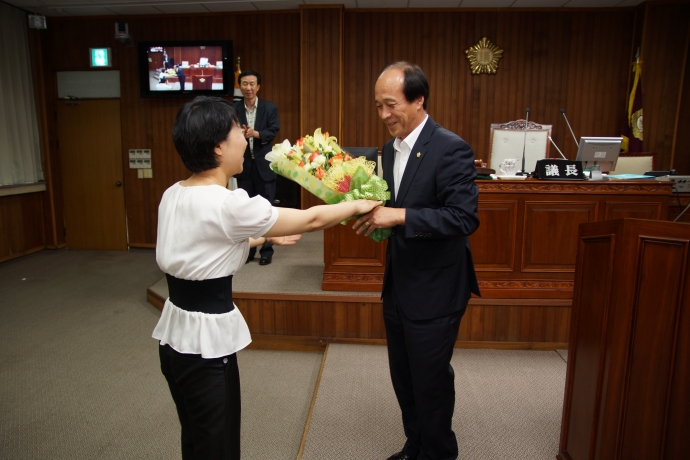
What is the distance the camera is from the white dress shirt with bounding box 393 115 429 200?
1.68 metres

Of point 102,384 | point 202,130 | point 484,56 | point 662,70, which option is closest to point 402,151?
point 202,130

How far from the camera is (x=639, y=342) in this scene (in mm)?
1462

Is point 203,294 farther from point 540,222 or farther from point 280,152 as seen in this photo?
point 540,222

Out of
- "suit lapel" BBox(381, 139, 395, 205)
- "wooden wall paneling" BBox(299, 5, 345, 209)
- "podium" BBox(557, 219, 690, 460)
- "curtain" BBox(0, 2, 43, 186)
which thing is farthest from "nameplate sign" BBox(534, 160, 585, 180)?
"curtain" BBox(0, 2, 43, 186)

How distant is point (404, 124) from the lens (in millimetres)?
1662

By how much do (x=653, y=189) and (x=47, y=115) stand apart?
6760mm

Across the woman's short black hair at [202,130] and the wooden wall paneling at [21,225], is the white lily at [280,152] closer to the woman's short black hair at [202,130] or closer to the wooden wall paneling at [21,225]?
the woman's short black hair at [202,130]

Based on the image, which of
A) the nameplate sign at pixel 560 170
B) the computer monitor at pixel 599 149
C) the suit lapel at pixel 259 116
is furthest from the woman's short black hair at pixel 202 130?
the computer monitor at pixel 599 149

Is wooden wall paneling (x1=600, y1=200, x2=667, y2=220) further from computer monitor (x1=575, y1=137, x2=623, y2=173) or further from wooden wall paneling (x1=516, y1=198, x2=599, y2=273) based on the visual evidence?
computer monitor (x1=575, y1=137, x2=623, y2=173)

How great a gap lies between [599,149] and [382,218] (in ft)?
9.44

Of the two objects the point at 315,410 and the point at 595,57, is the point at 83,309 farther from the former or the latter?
the point at 595,57

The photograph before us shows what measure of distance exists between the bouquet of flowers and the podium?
0.75 meters

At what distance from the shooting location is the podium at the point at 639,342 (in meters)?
1.39

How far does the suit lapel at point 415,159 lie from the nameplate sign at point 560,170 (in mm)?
2010
